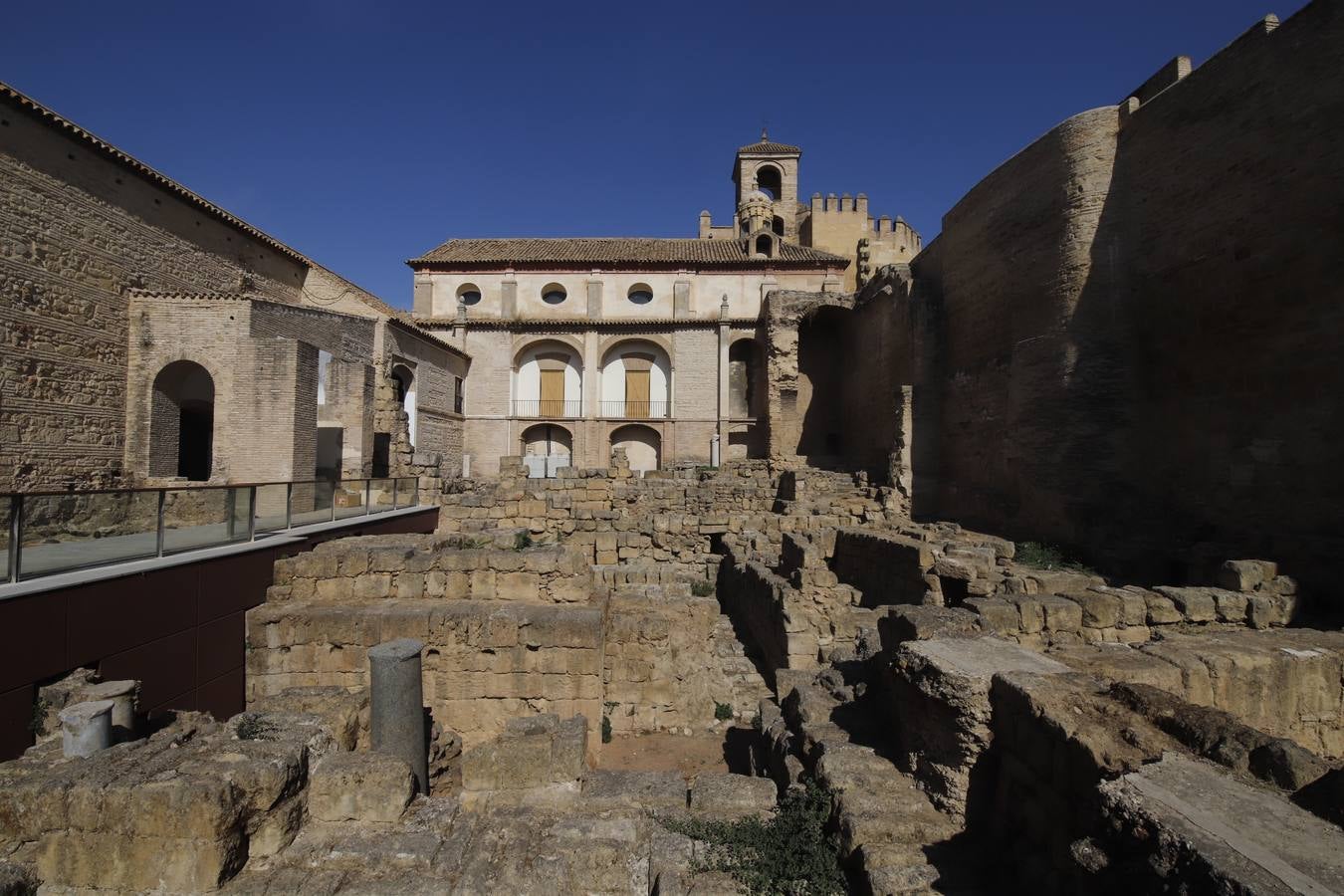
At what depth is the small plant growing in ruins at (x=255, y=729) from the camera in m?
4.11

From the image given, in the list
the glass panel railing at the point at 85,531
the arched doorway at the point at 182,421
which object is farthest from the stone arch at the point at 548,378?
the glass panel railing at the point at 85,531

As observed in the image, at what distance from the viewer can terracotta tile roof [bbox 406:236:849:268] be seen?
97.9 feet

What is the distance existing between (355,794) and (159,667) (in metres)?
3.91

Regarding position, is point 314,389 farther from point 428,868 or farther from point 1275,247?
point 1275,247

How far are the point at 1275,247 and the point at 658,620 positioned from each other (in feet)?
37.7

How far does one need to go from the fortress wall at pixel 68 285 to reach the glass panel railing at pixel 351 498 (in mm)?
8297

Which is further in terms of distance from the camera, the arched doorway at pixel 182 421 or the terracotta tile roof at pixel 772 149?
the terracotta tile roof at pixel 772 149

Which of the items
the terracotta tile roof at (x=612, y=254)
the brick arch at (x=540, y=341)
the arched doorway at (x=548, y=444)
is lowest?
the arched doorway at (x=548, y=444)

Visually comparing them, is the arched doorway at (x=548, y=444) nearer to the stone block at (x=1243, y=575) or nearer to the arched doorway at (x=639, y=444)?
the arched doorway at (x=639, y=444)

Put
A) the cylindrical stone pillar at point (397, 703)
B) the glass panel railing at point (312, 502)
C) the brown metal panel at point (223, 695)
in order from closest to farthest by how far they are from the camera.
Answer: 1. the cylindrical stone pillar at point (397, 703)
2. the brown metal panel at point (223, 695)
3. the glass panel railing at point (312, 502)

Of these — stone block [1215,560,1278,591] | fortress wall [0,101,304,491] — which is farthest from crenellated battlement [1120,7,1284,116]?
fortress wall [0,101,304,491]

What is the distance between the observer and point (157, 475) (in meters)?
16.9

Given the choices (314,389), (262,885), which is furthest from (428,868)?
(314,389)

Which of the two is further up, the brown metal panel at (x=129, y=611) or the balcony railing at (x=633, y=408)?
the balcony railing at (x=633, y=408)
